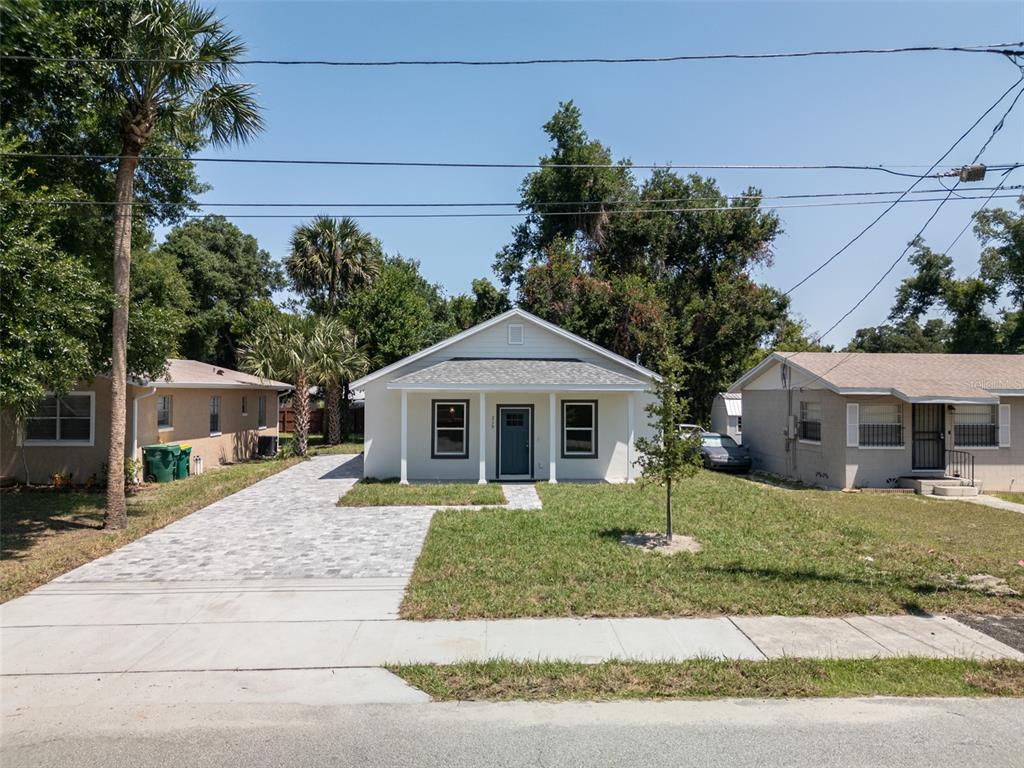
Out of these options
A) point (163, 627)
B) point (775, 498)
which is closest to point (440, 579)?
point (163, 627)

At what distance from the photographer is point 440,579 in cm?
830

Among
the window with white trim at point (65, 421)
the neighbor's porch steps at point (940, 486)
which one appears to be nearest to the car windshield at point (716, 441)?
the neighbor's porch steps at point (940, 486)

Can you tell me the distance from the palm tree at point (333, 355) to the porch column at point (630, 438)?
12697mm

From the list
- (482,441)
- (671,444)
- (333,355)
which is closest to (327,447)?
(333,355)

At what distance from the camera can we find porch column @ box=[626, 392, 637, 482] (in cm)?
1762

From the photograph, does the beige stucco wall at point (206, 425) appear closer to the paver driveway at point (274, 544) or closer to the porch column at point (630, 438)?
the paver driveway at point (274, 544)

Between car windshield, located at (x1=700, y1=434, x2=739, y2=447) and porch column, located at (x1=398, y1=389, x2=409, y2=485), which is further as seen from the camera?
car windshield, located at (x1=700, y1=434, x2=739, y2=447)

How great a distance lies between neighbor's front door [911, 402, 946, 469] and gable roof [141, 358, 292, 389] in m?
21.4

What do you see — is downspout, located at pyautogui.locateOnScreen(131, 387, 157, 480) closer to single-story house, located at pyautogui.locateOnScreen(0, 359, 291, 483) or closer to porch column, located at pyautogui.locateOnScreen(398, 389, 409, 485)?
single-story house, located at pyautogui.locateOnScreen(0, 359, 291, 483)

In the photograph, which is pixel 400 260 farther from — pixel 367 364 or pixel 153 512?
pixel 153 512

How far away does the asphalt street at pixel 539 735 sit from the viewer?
13.8ft

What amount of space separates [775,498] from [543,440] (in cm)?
649

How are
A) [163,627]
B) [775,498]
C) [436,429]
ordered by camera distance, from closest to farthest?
1. [163,627]
2. [775,498]
3. [436,429]

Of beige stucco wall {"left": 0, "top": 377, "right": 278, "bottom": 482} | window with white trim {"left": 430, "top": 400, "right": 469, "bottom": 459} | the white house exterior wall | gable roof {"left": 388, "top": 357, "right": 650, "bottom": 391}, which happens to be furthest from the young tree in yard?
beige stucco wall {"left": 0, "top": 377, "right": 278, "bottom": 482}
